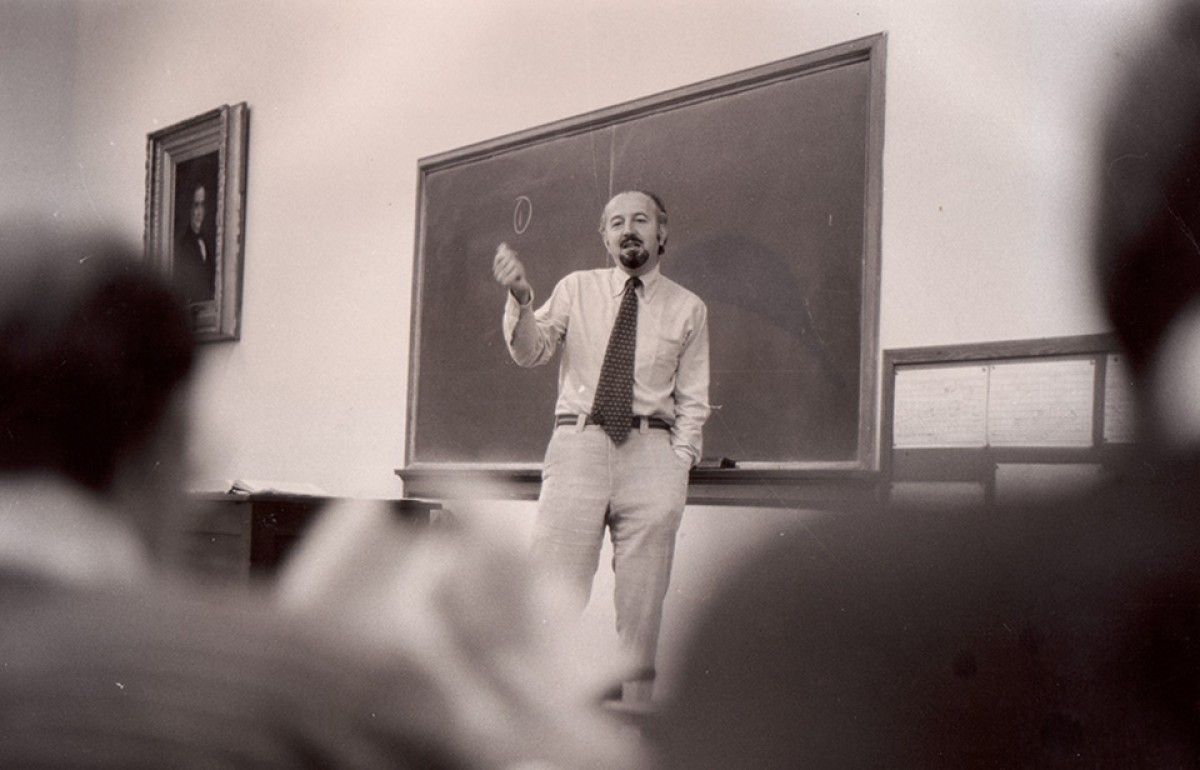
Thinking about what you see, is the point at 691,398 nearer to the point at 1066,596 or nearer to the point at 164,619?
the point at 1066,596

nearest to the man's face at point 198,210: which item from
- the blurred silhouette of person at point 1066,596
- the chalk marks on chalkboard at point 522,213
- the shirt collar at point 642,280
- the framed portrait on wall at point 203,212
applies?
the framed portrait on wall at point 203,212

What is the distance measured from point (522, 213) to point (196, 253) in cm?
60

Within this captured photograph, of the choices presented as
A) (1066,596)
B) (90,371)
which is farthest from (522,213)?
(1066,596)

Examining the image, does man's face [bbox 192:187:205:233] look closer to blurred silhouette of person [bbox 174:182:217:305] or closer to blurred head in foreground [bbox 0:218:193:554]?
blurred silhouette of person [bbox 174:182:217:305]

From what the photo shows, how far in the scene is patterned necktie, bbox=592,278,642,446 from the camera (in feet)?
4.41

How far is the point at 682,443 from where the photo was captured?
1348 millimetres

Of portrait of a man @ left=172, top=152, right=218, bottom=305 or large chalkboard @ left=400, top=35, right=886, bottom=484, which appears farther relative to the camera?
portrait of a man @ left=172, top=152, right=218, bottom=305

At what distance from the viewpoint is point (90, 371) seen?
183 centimetres

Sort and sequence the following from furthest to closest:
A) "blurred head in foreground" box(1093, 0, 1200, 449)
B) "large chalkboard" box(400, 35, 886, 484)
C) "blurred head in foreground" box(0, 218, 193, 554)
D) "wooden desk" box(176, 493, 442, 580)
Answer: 1. "blurred head in foreground" box(0, 218, 193, 554)
2. "wooden desk" box(176, 493, 442, 580)
3. "large chalkboard" box(400, 35, 886, 484)
4. "blurred head in foreground" box(1093, 0, 1200, 449)

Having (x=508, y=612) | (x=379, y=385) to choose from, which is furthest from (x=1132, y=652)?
(x=379, y=385)

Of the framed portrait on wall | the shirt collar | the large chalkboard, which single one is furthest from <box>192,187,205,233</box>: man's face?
the shirt collar

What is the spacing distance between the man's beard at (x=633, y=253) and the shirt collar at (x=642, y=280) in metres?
0.01

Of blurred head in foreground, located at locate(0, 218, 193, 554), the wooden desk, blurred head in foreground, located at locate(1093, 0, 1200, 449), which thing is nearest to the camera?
blurred head in foreground, located at locate(1093, 0, 1200, 449)

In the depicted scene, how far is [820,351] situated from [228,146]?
1.09m
